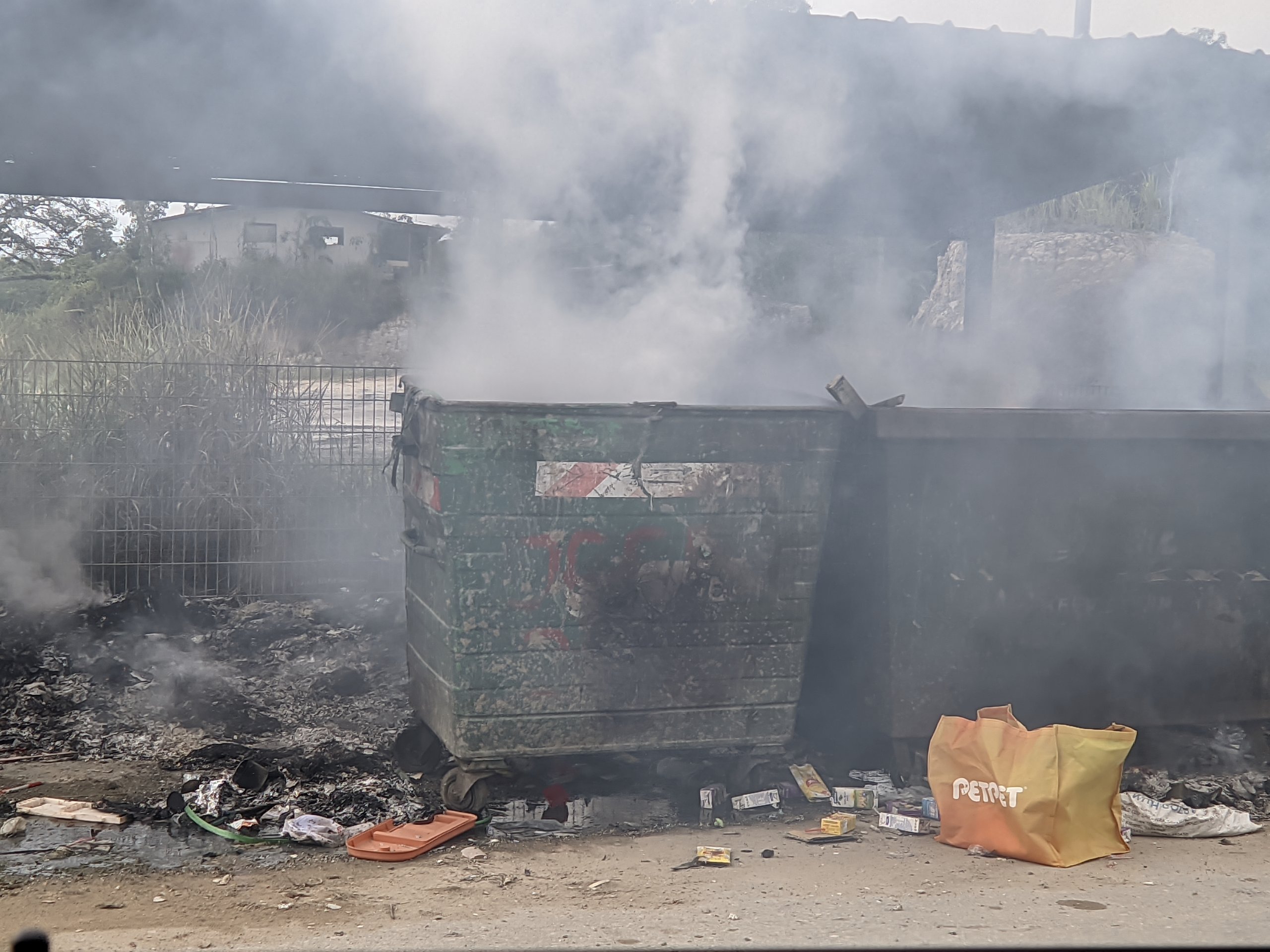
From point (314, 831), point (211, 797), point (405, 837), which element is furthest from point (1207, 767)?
point (211, 797)

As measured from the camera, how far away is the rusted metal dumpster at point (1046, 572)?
A: 12.7ft

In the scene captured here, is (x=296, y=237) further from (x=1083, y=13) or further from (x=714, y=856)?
(x=714, y=856)

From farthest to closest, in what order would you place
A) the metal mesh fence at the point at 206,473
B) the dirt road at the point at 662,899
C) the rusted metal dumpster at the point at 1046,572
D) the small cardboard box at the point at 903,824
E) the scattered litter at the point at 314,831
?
the metal mesh fence at the point at 206,473
the rusted metal dumpster at the point at 1046,572
the small cardboard box at the point at 903,824
the scattered litter at the point at 314,831
the dirt road at the point at 662,899

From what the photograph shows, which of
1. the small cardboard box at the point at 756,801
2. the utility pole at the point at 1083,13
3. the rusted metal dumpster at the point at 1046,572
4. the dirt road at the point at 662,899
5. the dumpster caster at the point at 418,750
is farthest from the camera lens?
the utility pole at the point at 1083,13

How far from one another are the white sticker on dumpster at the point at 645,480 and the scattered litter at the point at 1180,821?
170 centimetres

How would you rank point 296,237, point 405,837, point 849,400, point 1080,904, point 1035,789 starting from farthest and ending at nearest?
point 296,237
point 849,400
point 405,837
point 1035,789
point 1080,904

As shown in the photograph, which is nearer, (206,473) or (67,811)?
(67,811)

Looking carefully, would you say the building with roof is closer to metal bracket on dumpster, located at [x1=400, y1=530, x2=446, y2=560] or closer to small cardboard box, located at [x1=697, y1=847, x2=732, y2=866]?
metal bracket on dumpster, located at [x1=400, y1=530, x2=446, y2=560]

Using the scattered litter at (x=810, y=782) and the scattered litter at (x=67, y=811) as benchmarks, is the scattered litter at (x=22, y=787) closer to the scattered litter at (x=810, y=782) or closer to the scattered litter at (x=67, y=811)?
the scattered litter at (x=67, y=811)

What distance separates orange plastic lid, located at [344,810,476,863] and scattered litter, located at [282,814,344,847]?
0.16 ft

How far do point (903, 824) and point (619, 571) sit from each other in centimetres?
130

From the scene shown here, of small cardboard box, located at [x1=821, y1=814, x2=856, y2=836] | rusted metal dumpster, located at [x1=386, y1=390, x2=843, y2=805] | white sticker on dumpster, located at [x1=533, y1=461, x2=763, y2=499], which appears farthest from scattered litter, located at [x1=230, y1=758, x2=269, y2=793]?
small cardboard box, located at [x1=821, y1=814, x2=856, y2=836]

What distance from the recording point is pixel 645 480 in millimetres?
3637

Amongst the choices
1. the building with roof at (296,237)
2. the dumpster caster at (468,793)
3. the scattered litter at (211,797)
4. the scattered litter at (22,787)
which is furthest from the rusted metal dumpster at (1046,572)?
the building with roof at (296,237)
